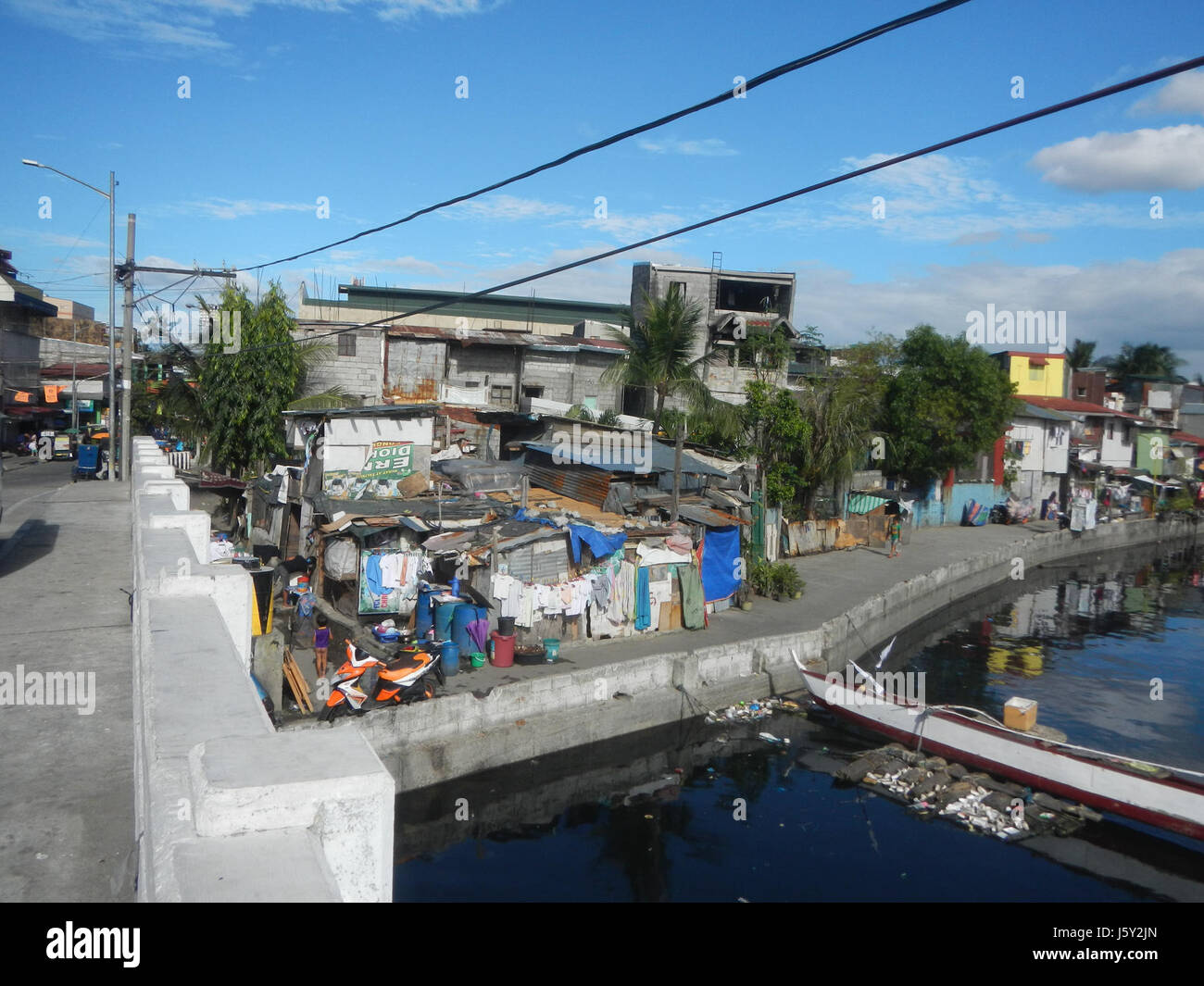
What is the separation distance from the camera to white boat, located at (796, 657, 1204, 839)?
13.2m

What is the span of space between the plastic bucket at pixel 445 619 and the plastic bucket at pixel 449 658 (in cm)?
68

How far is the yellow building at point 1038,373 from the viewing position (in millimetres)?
49062

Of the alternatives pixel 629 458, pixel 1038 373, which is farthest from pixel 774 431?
pixel 1038 373

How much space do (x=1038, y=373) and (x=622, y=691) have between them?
144 feet

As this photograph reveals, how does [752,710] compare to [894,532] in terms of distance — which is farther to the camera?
[894,532]

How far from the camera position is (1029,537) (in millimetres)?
37281

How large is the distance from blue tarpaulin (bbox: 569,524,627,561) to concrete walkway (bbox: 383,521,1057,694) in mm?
1638

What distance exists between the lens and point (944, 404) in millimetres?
35062

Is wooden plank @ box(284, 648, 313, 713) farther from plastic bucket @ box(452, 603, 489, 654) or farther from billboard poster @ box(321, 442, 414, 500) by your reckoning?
billboard poster @ box(321, 442, 414, 500)

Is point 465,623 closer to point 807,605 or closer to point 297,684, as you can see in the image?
point 297,684

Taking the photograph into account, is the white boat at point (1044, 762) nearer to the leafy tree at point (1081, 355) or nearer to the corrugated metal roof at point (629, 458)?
the corrugated metal roof at point (629, 458)

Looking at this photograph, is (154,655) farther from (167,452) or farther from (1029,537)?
(1029,537)

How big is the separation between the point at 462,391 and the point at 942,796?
21677 millimetres

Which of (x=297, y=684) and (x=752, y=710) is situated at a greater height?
(x=297, y=684)
